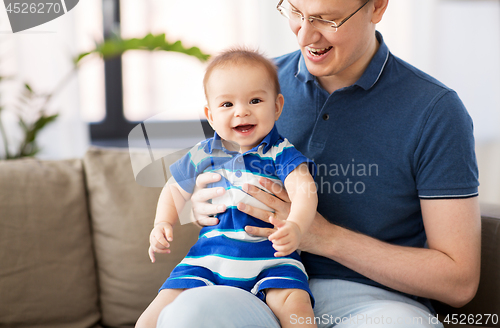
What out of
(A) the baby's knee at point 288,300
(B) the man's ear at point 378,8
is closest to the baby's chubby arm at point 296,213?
(A) the baby's knee at point 288,300

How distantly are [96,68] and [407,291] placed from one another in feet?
7.40

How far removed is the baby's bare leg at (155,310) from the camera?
94 centimetres

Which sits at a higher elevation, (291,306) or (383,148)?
(383,148)

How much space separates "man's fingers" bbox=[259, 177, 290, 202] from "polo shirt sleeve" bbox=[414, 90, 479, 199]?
14.7 inches

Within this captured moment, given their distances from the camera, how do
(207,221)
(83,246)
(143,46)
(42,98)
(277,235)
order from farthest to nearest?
(42,98) < (143,46) < (83,246) < (207,221) < (277,235)

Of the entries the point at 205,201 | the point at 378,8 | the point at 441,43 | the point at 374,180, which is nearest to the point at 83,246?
the point at 205,201

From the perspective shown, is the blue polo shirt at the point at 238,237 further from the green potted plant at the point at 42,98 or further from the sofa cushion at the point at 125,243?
the green potted plant at the point at 42,98

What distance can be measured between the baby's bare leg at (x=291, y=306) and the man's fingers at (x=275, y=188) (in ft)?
0.78

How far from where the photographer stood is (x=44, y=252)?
1.34m

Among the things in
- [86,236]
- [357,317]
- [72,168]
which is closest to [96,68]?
[72,168]

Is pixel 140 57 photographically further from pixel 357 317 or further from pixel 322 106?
pixel 357 317

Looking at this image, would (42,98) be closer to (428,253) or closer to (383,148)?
(383,148)

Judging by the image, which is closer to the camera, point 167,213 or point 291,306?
point 291,306

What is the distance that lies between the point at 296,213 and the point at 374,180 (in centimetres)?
36
